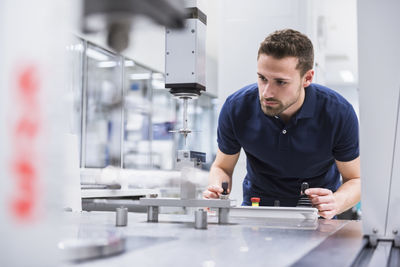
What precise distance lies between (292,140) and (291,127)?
2.1 inches

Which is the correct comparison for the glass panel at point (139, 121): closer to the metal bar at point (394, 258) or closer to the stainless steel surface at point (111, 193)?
the stainless steel surface at point (111, 193)

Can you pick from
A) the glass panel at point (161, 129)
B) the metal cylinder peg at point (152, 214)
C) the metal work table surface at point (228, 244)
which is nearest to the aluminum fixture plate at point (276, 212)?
the metal work table surface at point (228, 244)

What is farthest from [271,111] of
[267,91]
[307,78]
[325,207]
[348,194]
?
[325,207]

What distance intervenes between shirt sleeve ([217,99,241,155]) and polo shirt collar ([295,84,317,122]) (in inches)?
11.7

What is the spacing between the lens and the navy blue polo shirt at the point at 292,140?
181 cm

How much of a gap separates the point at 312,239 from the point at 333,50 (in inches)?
308

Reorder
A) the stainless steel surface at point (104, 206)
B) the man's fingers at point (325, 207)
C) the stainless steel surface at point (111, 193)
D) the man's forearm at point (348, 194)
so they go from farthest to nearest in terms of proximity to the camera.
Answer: the stainless steel surface at point (111, 193)
the stainless steel surface at point (104, 206)
the man's forearm at point (348, 194)
the man's fingers at point (325, 207)

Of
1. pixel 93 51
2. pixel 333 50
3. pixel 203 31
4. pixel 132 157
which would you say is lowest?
pixel 132 157

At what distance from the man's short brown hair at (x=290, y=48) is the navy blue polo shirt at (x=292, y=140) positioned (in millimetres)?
123

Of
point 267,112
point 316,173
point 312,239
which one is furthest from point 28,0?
point 316,173

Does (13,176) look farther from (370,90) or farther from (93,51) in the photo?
(93,51)

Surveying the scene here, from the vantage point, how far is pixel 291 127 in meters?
1.82

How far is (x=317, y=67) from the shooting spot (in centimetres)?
348

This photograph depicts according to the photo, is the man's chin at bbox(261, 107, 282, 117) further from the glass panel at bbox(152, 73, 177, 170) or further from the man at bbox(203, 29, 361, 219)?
the glass panel at bbox(152, 73, 177, 170)
